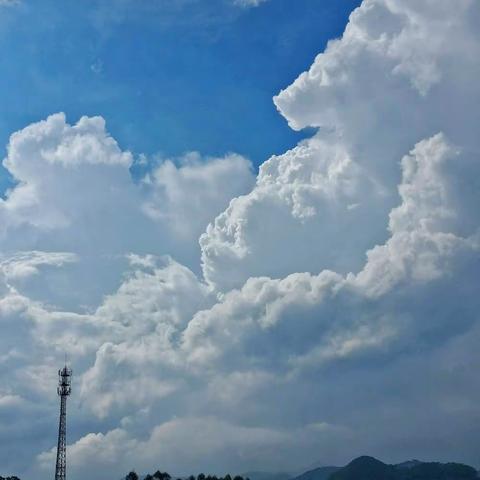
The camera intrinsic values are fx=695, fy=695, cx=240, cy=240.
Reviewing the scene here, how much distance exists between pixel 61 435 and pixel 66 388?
46.7 feet

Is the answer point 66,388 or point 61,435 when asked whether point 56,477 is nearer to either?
point 61,435

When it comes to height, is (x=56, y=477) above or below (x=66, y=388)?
below

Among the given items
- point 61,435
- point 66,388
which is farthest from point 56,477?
point 66,388

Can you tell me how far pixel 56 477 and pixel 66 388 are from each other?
2410 cm

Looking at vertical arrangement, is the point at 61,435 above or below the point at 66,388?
below

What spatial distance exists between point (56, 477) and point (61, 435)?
10120 millimetres

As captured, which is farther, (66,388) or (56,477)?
(66,388)

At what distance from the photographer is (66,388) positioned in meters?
183

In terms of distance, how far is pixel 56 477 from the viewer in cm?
16688

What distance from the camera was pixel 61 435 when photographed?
565ft
